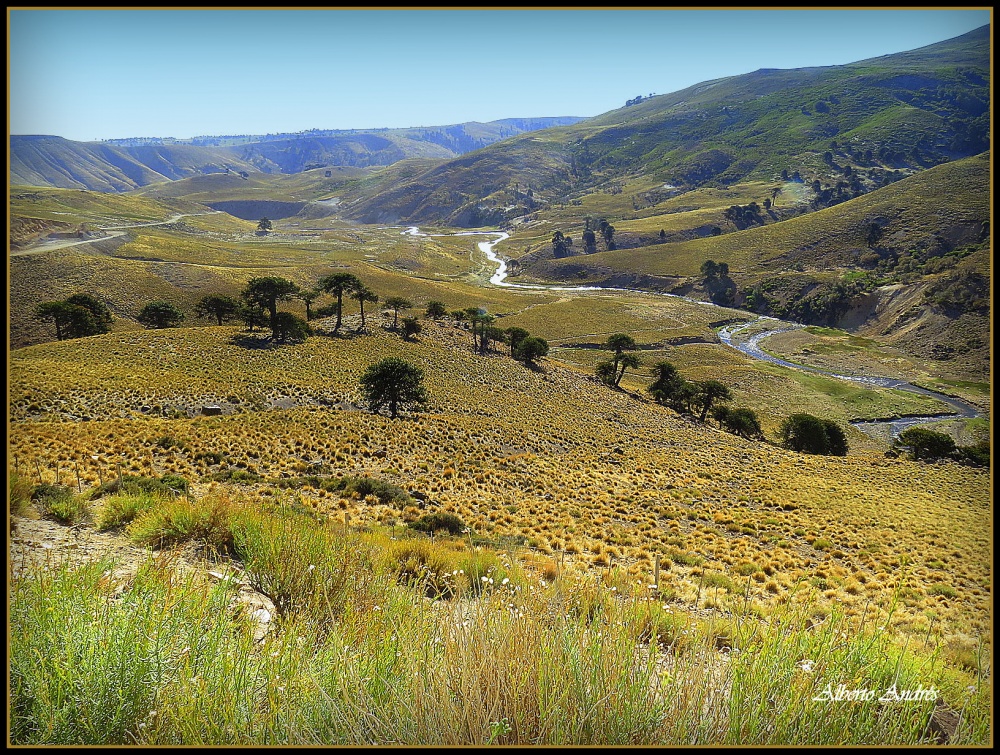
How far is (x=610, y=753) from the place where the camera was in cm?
213

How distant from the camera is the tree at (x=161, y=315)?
57.5 m

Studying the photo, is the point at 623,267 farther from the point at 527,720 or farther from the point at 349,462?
the point at 527,720

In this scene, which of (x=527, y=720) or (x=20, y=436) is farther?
(x=20, y=436)

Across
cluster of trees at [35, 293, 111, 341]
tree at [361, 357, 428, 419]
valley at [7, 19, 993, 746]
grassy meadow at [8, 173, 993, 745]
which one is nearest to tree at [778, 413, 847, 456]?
valley at [7, 19, 993, 746]

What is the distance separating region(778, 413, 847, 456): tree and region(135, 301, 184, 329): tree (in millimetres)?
71677

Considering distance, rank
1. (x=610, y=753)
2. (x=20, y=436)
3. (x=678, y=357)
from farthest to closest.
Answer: (x=678, y=357) → (x=20, y=436) → (x=610, y=753)

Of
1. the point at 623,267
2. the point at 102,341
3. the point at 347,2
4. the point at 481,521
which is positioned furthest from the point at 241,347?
the point at 623,267

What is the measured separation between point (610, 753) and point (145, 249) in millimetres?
116642

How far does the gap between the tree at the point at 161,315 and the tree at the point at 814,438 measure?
7168 centimetres

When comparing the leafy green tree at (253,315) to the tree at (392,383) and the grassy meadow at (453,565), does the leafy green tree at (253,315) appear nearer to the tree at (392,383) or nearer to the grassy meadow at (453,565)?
the grassy meadow at (453,565)

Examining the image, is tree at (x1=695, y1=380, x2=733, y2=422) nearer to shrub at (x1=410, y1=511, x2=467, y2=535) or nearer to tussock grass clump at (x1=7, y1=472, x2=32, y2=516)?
shrub at (x1=410, y1=511, x2=467, y2=535)

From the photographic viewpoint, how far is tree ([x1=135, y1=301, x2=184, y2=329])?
5753 centimetres

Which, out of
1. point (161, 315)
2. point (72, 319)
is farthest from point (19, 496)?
point (161, 315)

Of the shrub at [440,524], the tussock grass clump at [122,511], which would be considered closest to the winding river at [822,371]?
the shrub at [440,524]
